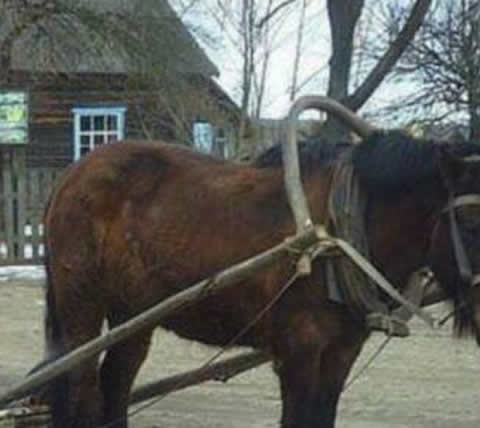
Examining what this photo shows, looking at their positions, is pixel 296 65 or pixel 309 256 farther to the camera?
pixel 296 65

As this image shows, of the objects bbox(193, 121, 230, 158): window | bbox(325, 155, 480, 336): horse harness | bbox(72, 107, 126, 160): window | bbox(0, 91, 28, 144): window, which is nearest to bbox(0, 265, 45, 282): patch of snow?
bbox(193, 121, 230, 158): window

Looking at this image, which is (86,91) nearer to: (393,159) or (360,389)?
(360,389)

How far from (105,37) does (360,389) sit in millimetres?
14933

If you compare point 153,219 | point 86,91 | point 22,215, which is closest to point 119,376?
point 153,219

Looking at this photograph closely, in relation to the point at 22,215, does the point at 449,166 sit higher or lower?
higher

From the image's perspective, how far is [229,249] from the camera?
5750 mm

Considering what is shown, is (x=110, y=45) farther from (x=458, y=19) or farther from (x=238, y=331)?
(x=238, y=331)

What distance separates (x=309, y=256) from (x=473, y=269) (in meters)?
0.65

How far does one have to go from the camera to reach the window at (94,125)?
117 ft

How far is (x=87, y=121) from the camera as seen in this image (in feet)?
119

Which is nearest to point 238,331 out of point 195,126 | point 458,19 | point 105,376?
point 105,376

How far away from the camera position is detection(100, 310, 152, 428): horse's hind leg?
262 inches

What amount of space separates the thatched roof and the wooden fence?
2.07 m

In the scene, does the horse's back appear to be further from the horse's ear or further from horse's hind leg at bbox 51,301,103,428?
the horse's ear
